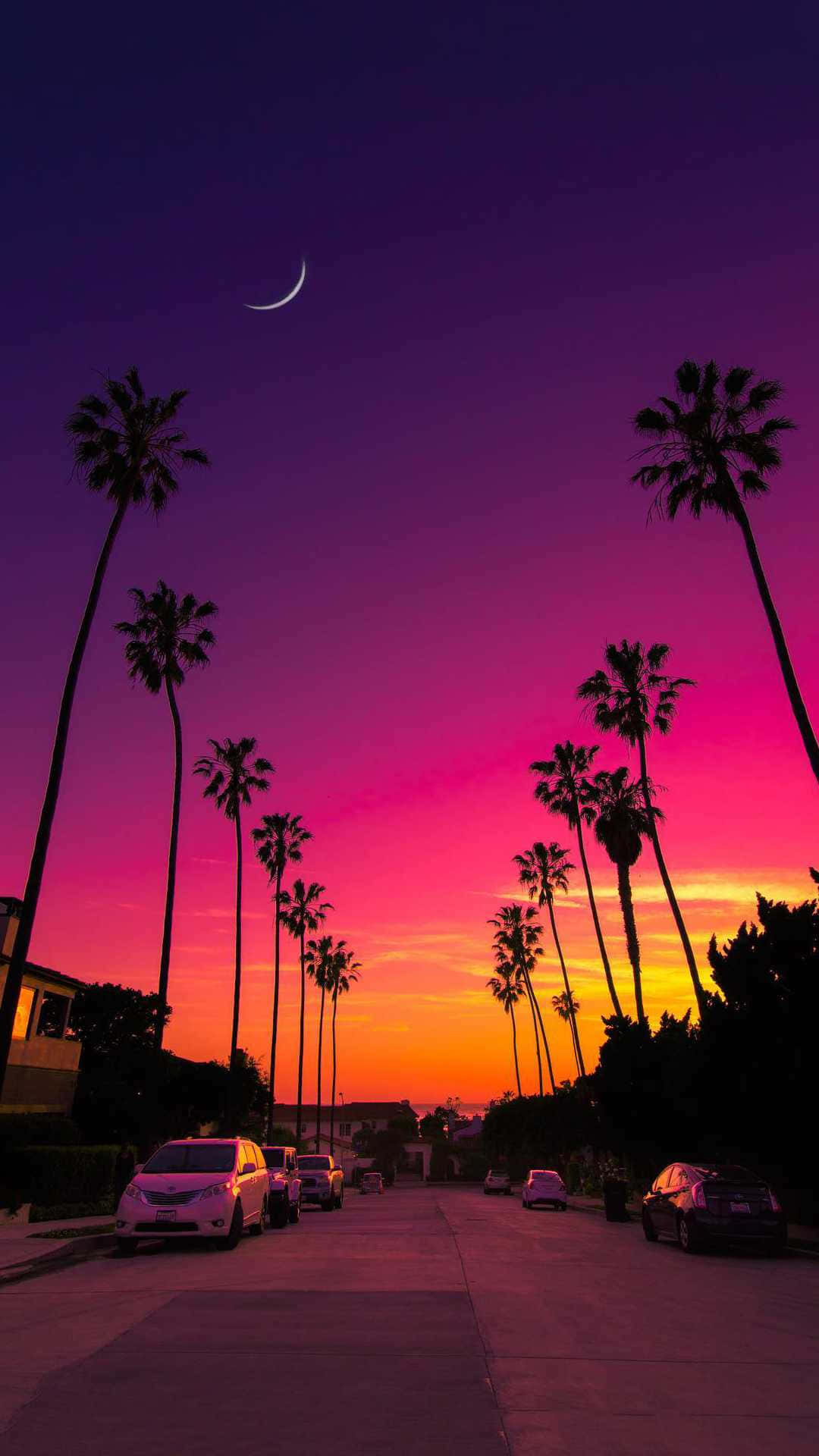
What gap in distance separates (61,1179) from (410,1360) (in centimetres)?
1902

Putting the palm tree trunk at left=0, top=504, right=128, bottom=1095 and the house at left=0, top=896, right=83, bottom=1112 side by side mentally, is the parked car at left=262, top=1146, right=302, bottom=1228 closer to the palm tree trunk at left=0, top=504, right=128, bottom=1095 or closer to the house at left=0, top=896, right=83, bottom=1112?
the palm tree trunk at left=0, top=504, right=128, bottom=1095

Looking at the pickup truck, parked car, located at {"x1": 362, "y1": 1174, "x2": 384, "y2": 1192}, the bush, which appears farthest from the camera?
parked car, located at {"x1": 362, "y1": 1174, "x2": 384, "y2": 1192}

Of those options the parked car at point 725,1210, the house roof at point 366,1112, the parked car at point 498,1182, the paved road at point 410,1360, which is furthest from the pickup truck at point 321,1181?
the house roof at point 366,1112

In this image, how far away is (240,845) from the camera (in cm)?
4319

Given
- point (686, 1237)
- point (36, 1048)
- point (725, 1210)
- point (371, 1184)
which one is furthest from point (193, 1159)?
point (371, 1184)

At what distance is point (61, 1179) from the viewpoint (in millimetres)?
23047

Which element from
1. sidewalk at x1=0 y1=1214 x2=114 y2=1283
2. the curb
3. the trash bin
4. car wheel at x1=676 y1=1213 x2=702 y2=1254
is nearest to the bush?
sidewalk at x1=0 y1=1214 x2=114 y2=1283

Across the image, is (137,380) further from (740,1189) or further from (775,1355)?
(775,1355)

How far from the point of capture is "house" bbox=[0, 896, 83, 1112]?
3216 cm

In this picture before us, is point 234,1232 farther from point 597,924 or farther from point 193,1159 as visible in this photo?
point 597,924

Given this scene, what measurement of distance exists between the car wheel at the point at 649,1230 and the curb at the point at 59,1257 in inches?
379

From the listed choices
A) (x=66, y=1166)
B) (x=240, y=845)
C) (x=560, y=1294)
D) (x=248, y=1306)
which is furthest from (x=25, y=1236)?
(x=240, y=845)

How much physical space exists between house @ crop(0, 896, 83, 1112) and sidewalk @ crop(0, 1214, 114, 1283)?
12.5 meters

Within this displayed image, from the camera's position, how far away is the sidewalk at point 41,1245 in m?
12.7
